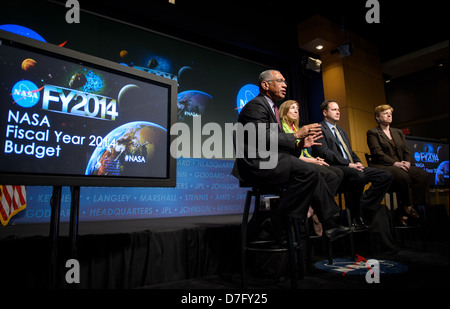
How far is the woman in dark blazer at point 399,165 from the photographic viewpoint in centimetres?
305

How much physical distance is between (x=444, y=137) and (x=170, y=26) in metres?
7.22

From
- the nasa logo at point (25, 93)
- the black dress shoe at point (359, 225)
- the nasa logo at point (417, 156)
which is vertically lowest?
the black dress shoe at point (359, 225)

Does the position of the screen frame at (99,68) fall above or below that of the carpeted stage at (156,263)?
above

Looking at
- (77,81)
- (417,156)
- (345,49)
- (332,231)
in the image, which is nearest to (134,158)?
(77,81)

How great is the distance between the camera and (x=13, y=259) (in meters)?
1.53

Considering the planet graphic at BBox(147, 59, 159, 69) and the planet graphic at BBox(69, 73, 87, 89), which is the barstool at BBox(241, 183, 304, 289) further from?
the planet graphic at BBox(147, 59, 159, 69)

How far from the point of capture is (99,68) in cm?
139

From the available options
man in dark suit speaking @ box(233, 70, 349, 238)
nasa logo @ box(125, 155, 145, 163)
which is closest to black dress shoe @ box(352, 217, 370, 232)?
man in dark suit speaking @ box(233, 70, 349, 238)

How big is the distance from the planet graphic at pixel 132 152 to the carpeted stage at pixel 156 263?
549 millimetres

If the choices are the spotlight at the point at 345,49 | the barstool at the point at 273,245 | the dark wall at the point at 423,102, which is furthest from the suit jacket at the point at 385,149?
the dark wall at the point at 423,102

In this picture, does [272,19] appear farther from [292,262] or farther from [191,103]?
[292,262]

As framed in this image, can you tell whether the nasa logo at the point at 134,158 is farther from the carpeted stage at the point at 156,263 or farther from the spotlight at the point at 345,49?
the spotlight at the point at 345,49

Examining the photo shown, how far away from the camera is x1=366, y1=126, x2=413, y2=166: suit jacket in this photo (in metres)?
3.22

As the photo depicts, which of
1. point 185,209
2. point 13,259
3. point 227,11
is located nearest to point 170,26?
point 227,11
